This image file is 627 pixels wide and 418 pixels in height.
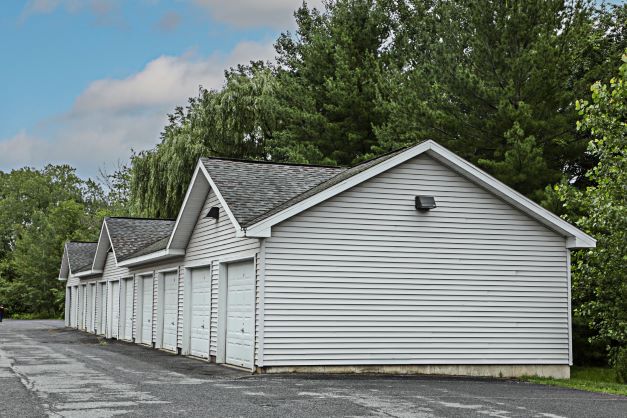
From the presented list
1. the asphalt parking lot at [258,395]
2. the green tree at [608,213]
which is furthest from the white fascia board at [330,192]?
the green tree at [608,213]

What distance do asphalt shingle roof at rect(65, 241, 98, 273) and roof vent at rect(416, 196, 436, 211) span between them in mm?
28879

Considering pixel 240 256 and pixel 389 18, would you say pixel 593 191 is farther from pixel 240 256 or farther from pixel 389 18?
pixel 389 18

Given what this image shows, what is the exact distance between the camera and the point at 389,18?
130 feet

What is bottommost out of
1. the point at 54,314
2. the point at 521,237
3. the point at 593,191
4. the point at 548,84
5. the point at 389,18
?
the point at 54,314

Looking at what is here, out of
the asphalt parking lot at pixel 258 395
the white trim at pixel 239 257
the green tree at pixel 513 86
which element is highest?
the green tree at pixel 513 86

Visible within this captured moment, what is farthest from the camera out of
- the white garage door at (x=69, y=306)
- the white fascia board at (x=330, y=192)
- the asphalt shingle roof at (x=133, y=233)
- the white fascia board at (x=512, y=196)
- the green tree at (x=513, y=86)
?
the white garage door at (x=69, y=306)

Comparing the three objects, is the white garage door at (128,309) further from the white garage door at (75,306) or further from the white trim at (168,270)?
the white garage door at (75,306)

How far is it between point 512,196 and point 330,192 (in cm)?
401

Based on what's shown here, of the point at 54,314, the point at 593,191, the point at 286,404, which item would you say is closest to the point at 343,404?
the point at 286,404

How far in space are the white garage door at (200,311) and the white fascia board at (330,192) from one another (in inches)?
187

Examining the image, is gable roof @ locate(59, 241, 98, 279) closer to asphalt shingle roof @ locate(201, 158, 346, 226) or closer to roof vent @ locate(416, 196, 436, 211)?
asphalt shingle roof @ locate(201, 158, 346, 226)

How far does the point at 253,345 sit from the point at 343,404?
4881mm

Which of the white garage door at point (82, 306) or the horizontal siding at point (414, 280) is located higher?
the horizontal siding at point (414, 280)

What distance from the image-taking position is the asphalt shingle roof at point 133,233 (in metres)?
29.6
